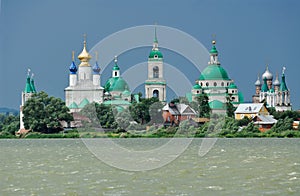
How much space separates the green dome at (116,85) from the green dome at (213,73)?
353 inches

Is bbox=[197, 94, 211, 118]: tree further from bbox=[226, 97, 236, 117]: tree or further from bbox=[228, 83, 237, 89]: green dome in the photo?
bbox=[228, 83, 237, 89]: green dome

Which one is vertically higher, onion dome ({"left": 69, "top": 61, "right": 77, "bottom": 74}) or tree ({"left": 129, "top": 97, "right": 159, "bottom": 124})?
onion dome ({"left": 69, "top": 61, "right": 77, "bottom": 74})

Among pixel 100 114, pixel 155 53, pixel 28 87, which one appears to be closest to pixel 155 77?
pixel 155 53

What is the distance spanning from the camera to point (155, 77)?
339 ft

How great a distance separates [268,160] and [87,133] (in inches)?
1515

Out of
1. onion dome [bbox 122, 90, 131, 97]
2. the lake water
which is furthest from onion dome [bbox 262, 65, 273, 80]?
the lake water

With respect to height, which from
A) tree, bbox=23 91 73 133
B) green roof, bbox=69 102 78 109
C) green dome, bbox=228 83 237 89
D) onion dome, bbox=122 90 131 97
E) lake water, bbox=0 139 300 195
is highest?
green dome, bbox=228 83 237 89

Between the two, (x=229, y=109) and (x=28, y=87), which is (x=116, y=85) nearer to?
(x=28, y=87)

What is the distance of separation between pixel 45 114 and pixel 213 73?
31.4 metres

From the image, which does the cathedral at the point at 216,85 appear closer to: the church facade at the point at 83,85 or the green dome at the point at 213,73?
the green dome at the point at 213,73

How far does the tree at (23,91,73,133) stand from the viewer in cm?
7525

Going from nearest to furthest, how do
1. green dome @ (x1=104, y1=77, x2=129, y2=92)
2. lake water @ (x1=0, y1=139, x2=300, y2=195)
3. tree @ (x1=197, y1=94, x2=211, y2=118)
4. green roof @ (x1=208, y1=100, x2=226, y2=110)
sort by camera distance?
lake water @ (x1=0, y1=139, x2=300, y2=195), tree @ (x1=197, y1=94, x2=211, y2=118), green roof @ (x1=208, y1=100, x2=226, y2=110), green dome @ (x1=104, y1=77, x2=129, y2=92)

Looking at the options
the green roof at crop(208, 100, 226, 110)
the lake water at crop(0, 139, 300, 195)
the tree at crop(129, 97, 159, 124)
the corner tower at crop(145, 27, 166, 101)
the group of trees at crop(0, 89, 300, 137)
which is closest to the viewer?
the lake water at crop(0, 139, 300, 195)

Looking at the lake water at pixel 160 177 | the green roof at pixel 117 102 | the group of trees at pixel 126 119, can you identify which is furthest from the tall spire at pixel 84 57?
the lake water at pixel 160 177
